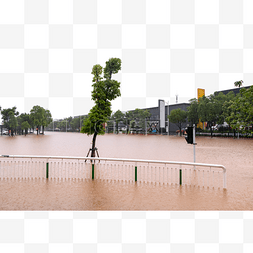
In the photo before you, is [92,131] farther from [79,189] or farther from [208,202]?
[208,202]

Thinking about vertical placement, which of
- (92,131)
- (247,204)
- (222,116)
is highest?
(222,116)

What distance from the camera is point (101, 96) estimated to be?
11.2 m

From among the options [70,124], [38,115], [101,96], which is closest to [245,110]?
[101,96]

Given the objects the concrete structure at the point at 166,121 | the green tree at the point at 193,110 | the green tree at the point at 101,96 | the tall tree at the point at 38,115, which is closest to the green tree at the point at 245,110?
the green tree at the point at 101,96

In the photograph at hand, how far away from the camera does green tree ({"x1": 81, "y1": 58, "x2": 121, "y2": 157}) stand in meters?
11.2

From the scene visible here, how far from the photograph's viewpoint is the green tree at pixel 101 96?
11211mm

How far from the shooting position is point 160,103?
55906mm

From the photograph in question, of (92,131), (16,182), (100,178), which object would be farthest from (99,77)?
(16,182)

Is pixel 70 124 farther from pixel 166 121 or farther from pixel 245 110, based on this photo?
pixel 245 110

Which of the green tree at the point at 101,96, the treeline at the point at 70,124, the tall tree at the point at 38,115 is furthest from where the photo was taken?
the treeline at the point at 70,124

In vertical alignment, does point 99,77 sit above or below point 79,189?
above

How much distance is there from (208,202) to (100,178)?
4165 millimetres

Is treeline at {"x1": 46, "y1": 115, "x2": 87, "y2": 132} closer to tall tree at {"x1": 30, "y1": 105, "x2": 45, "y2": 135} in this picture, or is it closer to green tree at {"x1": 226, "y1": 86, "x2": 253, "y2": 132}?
tall tree at {"x1": 30, "y1": 105, "x2": 45, "y2": 135}

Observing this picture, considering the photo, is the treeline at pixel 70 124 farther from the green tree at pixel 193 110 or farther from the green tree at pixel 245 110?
the green tree at pixel 245 110
